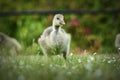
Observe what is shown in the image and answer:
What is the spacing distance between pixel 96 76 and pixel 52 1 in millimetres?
8892

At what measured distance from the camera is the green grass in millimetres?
4660

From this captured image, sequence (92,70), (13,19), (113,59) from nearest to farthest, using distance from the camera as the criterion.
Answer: (92,70)
(113,59)
(13,19)

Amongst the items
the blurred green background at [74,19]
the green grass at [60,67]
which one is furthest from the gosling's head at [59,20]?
the blurred green background at [74,19]

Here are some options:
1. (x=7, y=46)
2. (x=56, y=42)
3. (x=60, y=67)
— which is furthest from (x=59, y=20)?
(x=7, y=46)

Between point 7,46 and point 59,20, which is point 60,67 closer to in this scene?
point 59,20

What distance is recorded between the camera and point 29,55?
6.10 metres

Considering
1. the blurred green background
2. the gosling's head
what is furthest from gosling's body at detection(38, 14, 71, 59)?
the blurred green background

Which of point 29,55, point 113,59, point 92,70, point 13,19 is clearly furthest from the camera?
point 13,19

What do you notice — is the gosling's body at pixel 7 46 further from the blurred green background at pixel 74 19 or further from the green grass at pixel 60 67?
the blurred green background at pixel 74 19

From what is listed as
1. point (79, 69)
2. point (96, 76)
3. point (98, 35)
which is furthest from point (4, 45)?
point (98, 35)

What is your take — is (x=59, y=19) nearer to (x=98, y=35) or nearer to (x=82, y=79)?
(x=82, y=79)

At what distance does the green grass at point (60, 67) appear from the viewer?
466 cm

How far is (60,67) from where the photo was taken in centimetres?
514

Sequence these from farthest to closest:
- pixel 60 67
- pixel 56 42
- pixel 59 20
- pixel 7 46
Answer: pixel 7 46, pixel 56 42, pixel 59 20, pixel 60 67
